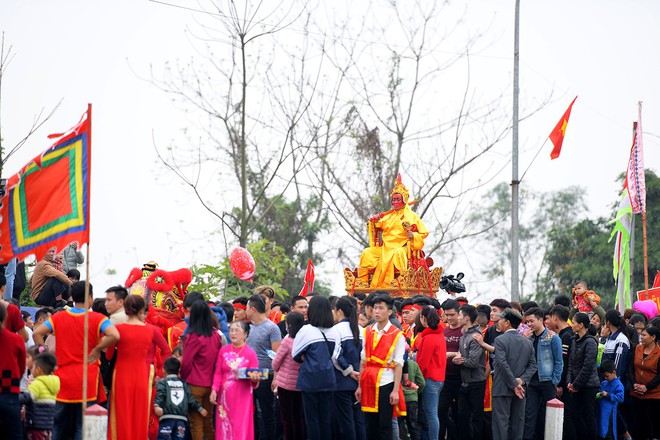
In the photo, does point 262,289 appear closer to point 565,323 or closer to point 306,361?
point 306,361

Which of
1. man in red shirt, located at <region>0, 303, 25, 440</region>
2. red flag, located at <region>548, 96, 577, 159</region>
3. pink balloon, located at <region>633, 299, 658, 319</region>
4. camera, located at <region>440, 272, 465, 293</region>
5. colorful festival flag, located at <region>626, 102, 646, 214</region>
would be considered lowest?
man in red shirt, located at <region>0, 303, 25, 440</region>

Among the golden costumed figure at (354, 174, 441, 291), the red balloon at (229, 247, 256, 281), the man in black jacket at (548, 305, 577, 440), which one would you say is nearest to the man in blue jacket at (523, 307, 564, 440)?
the man in black jacket at (548, 305, 577, 440)

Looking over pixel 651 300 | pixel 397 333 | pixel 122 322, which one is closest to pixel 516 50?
pixel 651 300

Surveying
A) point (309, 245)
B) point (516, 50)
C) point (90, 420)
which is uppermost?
point (516, 50)

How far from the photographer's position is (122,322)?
1139 centimetres

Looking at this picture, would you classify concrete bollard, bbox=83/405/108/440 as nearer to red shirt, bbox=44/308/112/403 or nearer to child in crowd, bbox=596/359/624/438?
red shirt, bbox=44/308/112/403

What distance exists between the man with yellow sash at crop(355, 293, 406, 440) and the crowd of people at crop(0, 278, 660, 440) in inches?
0.6

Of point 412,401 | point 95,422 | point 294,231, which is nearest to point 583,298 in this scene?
point 412,401

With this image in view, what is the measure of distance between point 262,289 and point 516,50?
1078 centimetres

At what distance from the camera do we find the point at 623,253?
2216 centimetres

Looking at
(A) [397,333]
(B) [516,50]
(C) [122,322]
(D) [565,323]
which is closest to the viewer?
(C) [122,322]

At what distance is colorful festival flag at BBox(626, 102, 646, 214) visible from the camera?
21.7 m

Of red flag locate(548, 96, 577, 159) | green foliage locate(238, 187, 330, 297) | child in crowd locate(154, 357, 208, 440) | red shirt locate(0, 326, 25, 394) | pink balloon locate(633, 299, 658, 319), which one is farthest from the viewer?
green foliage locate(238, 187, 330, 297)

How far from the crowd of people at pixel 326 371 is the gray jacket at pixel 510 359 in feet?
0.06
